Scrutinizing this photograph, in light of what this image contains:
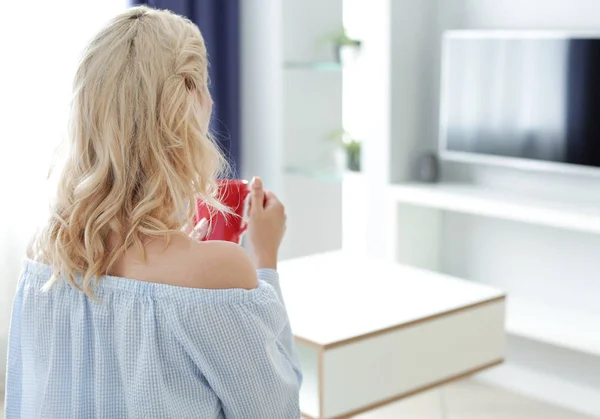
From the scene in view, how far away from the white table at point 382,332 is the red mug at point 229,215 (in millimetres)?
562

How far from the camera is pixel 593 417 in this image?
Answer: 346cm

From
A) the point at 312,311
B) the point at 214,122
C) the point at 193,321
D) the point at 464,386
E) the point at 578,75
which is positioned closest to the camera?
the point at 193,321

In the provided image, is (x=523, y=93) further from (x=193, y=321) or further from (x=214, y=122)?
(x=193, y=321)

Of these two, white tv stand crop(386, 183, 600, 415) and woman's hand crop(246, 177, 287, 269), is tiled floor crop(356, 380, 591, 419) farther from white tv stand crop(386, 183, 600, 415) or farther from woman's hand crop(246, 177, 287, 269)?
woman's hand crop(246, 177, 287, 269)

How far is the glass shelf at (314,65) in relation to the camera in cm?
394

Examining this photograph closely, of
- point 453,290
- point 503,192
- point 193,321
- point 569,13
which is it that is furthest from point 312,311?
point 569,13

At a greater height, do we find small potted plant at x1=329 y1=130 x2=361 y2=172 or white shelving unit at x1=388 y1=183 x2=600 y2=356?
small potted plant at x1=329 y1=130 x2=361 y2=172

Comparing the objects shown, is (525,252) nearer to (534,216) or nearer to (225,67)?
(534,216)

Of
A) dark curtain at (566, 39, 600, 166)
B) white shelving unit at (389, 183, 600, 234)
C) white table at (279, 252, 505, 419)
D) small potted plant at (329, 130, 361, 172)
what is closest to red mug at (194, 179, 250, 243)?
white table at (279, 252, 505, 419)

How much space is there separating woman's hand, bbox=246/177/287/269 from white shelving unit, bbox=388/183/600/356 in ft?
6.23

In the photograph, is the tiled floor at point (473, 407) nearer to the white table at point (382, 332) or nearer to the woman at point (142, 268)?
the white table at point (382, 332)

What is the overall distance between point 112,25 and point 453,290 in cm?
164

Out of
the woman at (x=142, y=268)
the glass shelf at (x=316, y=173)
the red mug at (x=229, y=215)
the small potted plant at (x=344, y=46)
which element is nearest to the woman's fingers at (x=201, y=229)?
the red mug at (x=229, y=215)

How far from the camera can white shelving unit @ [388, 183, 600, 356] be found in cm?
315
